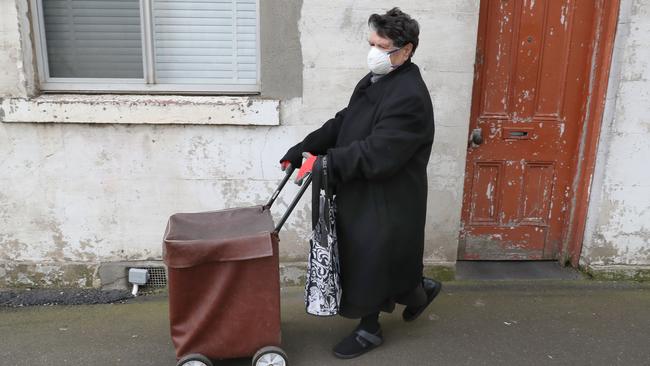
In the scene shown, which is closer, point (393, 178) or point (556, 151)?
point (393, 178)

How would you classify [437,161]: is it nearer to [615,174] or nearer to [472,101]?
[472,101]

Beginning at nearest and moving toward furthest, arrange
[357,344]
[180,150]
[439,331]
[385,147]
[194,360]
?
1. [385,147]
2. [194,360]
3. [357,344]
4. [439,331]
5. [180,150]

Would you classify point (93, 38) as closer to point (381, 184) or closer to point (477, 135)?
point (381, 184)

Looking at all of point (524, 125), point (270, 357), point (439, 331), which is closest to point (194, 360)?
point (270, 357)

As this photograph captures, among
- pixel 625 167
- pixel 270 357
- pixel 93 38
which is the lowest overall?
pixel 270 357

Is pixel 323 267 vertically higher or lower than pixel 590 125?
lower

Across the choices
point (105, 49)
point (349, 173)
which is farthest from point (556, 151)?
point (105, 49)

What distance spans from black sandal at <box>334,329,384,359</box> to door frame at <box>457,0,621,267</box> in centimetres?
197

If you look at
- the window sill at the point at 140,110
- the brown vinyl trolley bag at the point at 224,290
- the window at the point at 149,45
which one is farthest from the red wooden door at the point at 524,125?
the brown vinyl trolley bag at the point at 224,290

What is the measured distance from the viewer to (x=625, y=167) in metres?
3.82

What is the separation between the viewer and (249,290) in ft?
8.50

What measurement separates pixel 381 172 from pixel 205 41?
1857 mm

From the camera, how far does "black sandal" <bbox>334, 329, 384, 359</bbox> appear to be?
2.99 m

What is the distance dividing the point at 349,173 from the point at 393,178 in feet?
0.98
